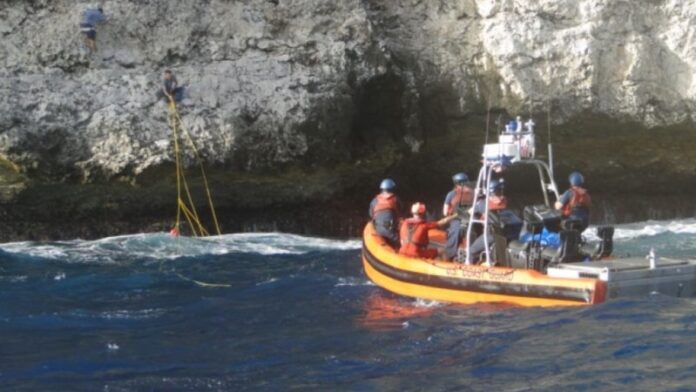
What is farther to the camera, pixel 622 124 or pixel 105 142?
pixel 622 124

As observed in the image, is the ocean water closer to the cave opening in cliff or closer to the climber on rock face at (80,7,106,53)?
the climber on rock face at (80,7,106,53)

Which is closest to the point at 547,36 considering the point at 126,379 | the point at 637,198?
the point at 637,198

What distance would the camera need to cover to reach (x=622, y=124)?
1920cm

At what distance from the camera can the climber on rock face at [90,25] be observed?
1744 cm

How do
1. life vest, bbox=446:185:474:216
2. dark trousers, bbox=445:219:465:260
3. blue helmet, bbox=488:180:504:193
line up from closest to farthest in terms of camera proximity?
blue helmet, bbox=488:180:504:193 → dark trousers, bbox=445:219:465:260 → life vest, bbox=446:185:474:216

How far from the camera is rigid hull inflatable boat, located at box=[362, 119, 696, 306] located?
33.7 ft

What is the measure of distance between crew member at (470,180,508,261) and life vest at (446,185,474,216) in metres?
0.90

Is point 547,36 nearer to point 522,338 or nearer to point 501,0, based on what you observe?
A: point 501,0

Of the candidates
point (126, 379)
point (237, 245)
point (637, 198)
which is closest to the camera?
point (126, 379)

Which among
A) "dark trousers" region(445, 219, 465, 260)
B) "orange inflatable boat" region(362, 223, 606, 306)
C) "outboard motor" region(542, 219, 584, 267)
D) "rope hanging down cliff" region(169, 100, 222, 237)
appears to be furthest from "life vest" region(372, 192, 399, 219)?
"rope hanging down cliff" region(169, 100, 222, 237)

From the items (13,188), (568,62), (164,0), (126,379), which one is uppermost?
(164,0)

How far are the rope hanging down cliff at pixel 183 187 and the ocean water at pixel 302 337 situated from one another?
329 cm

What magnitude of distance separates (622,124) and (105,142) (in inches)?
386

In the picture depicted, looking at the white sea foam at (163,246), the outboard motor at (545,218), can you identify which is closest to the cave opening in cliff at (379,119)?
the white sea foam at (163,246)
